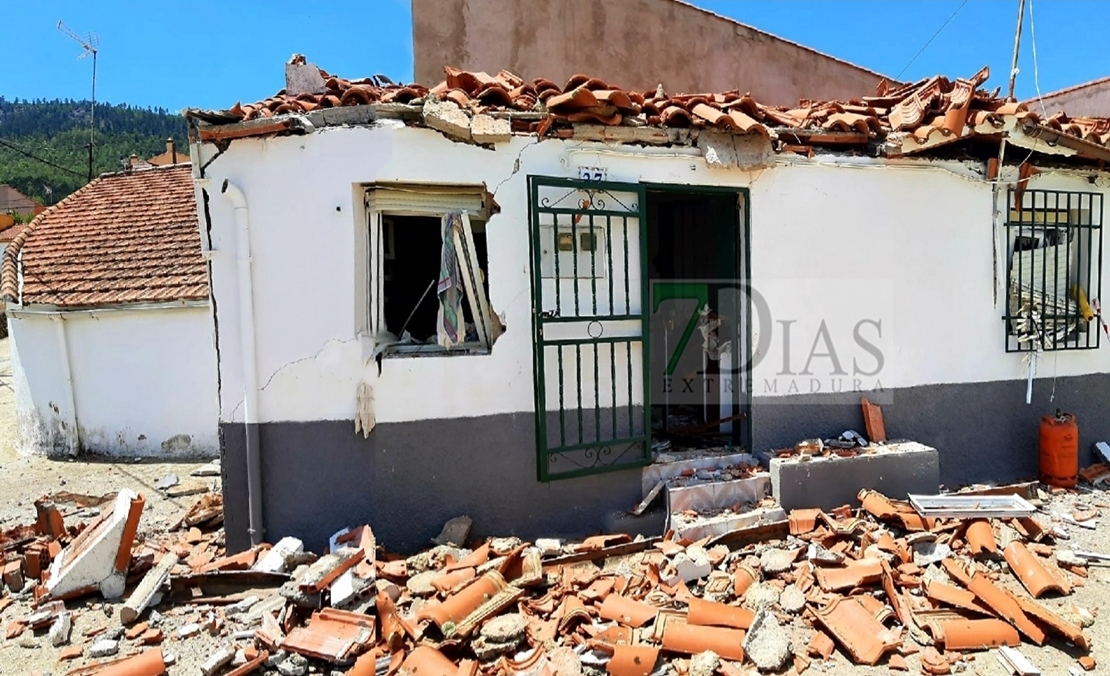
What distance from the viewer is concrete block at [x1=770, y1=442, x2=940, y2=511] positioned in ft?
15.4

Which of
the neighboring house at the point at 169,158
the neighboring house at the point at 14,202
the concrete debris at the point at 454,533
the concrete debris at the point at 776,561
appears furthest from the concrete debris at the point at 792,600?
the neighboring house at the point at 14,202

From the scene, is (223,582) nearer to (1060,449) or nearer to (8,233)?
(1060,449)

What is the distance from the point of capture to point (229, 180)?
14.1 feet

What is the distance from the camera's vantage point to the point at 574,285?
461 centimetres

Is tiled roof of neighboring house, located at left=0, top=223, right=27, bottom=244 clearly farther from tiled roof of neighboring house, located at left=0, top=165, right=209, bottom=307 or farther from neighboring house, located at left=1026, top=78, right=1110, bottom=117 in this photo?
neighboring house, located at left=1026, top=78, right=1110, bottom=117

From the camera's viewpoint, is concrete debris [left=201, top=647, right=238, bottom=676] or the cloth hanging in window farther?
the cloth hanging in window

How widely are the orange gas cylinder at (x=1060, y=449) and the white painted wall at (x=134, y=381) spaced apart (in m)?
9.51

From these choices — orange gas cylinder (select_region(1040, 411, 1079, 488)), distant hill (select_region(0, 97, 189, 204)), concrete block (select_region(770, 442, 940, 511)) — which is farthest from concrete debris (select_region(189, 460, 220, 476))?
distant hill (select_region(0, 97, 189, 204))

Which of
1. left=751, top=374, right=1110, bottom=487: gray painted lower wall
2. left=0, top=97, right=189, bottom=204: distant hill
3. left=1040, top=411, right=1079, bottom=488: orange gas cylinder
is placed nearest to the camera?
left=751, top=374, right=1110, bottom=487: gray painted lower wall

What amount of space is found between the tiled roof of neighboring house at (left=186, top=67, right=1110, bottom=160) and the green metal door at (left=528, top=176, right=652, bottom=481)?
57 centimetres

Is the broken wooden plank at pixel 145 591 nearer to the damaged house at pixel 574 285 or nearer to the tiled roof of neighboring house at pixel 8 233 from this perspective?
the damaged house at pixel 574 285

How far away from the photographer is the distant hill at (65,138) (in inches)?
1495

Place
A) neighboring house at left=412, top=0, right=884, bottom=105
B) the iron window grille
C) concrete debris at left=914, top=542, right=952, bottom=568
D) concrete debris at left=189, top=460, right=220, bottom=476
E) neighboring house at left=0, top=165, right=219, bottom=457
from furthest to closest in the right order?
1. neighboring house at left=0, top=165, right=219, bottom=457
2. concrete debris at left=189, top=460, right=220, bottom=476
3. neighboring house at left=412, top=0, right=884, bottom=105
4. the iron window grille
5. concrete debris at left=914, top=542, right=952, bottom=568

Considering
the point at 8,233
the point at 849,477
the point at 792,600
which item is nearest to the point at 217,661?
the point at 792,600
